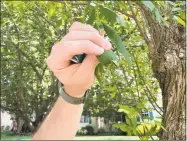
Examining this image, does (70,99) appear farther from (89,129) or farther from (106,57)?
(89,129)

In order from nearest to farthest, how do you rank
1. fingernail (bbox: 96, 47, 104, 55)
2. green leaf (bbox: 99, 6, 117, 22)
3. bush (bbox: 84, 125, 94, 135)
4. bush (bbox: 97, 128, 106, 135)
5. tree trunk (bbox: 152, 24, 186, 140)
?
fingernail (bbox: 96, 47, 104, 55) < green leaf (bbox: 99, 6, 117, 22) < tree trunk (bbox: 152, 24, 186, 140) < bush (bbox: 97, 128, 106, 135) < bush (bbox: 84, 125, 94, 135)

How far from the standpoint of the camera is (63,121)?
0.75 m

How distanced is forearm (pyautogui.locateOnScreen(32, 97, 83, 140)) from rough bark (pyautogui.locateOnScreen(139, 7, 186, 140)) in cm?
86

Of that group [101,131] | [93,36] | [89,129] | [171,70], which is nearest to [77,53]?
[93,36]

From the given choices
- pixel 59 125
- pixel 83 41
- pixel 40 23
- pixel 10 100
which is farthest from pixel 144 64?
pixel 10 100

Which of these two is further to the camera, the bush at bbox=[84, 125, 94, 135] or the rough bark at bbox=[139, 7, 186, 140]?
the bush at bbox=[84, 125, 94, 135]

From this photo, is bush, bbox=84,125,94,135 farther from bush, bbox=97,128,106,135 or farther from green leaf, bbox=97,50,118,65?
green leaf, bbox=97,50,118,65

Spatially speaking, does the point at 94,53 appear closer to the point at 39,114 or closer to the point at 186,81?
the point at 186,81

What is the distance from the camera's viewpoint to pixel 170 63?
1562mm

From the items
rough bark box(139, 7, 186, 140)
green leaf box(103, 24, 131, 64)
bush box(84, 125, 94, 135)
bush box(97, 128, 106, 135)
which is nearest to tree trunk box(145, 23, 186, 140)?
rough bark box(139, 7, 186, 140)

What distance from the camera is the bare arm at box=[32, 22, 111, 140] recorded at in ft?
1.95

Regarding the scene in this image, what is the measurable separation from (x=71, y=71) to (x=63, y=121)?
0.44ft

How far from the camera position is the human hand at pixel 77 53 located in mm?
592

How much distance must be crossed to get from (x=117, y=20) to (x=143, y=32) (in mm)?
938
